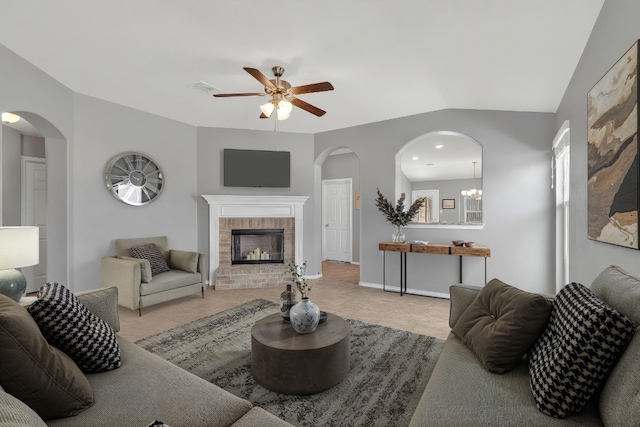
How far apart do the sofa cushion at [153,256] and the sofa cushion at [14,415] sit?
11.0 feet

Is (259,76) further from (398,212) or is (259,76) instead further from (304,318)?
(398,212)

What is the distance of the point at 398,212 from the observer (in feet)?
14.6

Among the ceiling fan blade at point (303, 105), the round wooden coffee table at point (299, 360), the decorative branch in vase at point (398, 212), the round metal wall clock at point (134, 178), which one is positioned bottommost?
the round wooden coffee table at point (299, 360)

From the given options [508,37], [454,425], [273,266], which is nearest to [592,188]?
[508,37]

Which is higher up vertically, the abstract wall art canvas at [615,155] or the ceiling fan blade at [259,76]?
the ceiling fan blade at [259,76]

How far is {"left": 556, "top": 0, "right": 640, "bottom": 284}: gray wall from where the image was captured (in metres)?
1.75

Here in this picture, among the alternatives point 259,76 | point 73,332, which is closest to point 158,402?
point 73,332

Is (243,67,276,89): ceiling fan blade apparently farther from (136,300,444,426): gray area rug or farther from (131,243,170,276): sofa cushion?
(131,243,170,276): sofa cushion

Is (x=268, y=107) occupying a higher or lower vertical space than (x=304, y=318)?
higher

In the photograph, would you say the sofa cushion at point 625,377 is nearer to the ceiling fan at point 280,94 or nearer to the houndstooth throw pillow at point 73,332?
the houndstooth throw pillow at point 73,332

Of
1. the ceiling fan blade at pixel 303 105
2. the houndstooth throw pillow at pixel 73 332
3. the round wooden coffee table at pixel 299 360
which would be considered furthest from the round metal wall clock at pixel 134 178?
the round wooden coffee table at pixel 299 360

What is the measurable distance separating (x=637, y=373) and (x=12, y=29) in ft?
13.7

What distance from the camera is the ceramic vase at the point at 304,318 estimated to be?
7.13 ft

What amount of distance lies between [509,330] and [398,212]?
299cm
